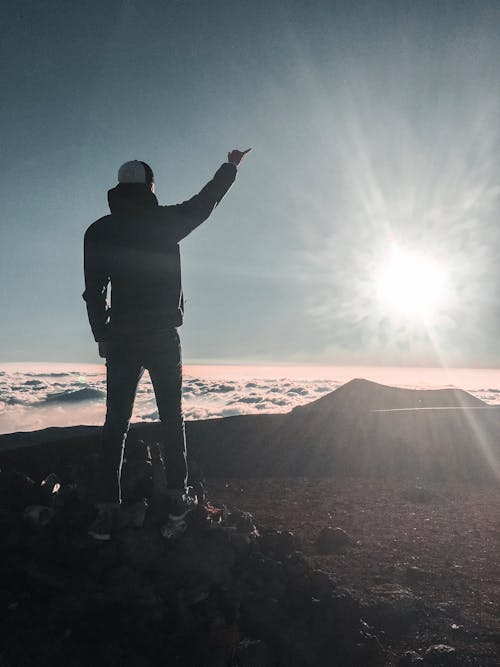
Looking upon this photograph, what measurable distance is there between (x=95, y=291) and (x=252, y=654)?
3130 mm

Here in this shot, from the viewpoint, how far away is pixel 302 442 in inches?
596

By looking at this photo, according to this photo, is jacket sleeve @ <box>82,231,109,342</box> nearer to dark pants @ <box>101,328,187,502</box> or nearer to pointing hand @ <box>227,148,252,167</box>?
dark pants @ <box>101,328,187,502</box>

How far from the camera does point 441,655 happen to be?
3912 mm

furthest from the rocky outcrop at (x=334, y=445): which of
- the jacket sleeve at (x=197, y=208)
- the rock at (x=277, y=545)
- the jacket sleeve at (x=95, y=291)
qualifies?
the jacket sleeve at (x=197, y=208)

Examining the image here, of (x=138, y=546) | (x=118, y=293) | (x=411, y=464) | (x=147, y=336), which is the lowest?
(x=411, y=464)

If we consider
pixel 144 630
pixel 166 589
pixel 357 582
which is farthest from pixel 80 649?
pixel 357 582

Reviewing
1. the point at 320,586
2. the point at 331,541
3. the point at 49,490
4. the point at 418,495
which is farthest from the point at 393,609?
the point at 418,495

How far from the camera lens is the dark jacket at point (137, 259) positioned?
4.31 metres

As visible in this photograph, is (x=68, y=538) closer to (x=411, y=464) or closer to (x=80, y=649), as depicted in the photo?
(x=80, y=649)

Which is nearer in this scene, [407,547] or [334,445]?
[407,547]

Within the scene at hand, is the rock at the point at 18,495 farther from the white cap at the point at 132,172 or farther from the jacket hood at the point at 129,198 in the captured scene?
the white cap at the point at 132,172

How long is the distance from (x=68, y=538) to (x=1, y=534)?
0.67 meters

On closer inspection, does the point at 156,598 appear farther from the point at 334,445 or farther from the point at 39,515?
the point at 334,445

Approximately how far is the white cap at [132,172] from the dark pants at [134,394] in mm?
1348
